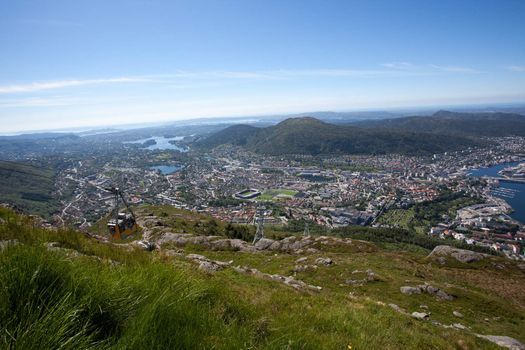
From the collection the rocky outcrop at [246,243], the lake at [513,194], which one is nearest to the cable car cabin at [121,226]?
the rocky outcrop at [246,243]

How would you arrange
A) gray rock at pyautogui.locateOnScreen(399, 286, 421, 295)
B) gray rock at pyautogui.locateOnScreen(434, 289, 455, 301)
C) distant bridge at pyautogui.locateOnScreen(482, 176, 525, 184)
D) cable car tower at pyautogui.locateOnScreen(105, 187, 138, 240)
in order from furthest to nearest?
distant bridge at pyautogui.locateOnScreen(482, 176, 525, 184), cable car tower at pyautogui.locateOnScreen(105, 187, 138, 240), gray rock at pyautogui.locateOnScreen(399, 286, 421, 295), gray rock at pyautogui.locateOnScreen(434, 289, 455, 301)

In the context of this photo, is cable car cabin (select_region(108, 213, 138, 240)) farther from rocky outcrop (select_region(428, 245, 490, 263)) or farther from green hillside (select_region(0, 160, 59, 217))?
green hillside (select_region(0, 160, 59, 217))

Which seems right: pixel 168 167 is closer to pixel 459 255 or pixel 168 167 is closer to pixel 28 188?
pixel 28 188

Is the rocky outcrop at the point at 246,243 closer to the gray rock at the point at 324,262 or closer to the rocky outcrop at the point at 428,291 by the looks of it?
the gray rock at the point at 324,262

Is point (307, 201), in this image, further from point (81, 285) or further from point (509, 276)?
point (81, 285)

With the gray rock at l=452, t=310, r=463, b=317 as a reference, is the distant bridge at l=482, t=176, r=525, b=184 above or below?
below

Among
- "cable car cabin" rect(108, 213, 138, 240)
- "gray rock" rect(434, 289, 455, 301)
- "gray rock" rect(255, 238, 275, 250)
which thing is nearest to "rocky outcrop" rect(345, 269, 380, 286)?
"gray rock" rect(434, 289, 455, 301)

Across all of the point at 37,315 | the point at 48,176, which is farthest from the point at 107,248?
the point at 48,176
